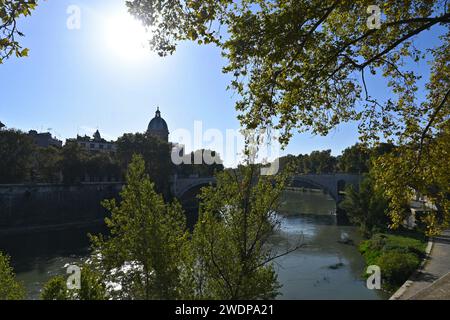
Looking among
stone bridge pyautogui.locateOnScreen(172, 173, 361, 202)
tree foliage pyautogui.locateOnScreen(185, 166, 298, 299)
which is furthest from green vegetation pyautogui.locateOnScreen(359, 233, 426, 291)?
stone bridge pyautogui.locateOnScreen(172, 173, 361, 202)

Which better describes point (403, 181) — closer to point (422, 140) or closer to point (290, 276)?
point (422, 140)

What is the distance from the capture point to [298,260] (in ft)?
87.0

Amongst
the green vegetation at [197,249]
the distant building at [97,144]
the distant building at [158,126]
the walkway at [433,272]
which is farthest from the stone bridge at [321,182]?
the green vegetation at [197,249]

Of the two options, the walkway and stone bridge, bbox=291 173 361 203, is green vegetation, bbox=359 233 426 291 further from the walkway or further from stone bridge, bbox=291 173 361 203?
stone bridge, bbox=291 173 361 203

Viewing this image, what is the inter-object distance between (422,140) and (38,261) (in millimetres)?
26938

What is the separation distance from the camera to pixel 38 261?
27.3 m

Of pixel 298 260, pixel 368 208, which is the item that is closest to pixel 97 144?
pixel 368 208

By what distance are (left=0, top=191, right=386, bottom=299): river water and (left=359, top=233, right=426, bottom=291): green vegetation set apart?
0.93m

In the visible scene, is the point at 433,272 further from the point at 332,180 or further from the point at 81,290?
the point at 332,180

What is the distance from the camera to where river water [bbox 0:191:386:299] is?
20.4m

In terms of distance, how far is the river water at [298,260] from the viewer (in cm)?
2039

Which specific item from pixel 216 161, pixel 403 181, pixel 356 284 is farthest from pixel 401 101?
pixel 216 161

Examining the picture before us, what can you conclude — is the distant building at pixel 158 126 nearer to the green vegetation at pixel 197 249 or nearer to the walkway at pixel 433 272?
the walkway at pixel 433 272

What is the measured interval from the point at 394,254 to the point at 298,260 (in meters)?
6.59
